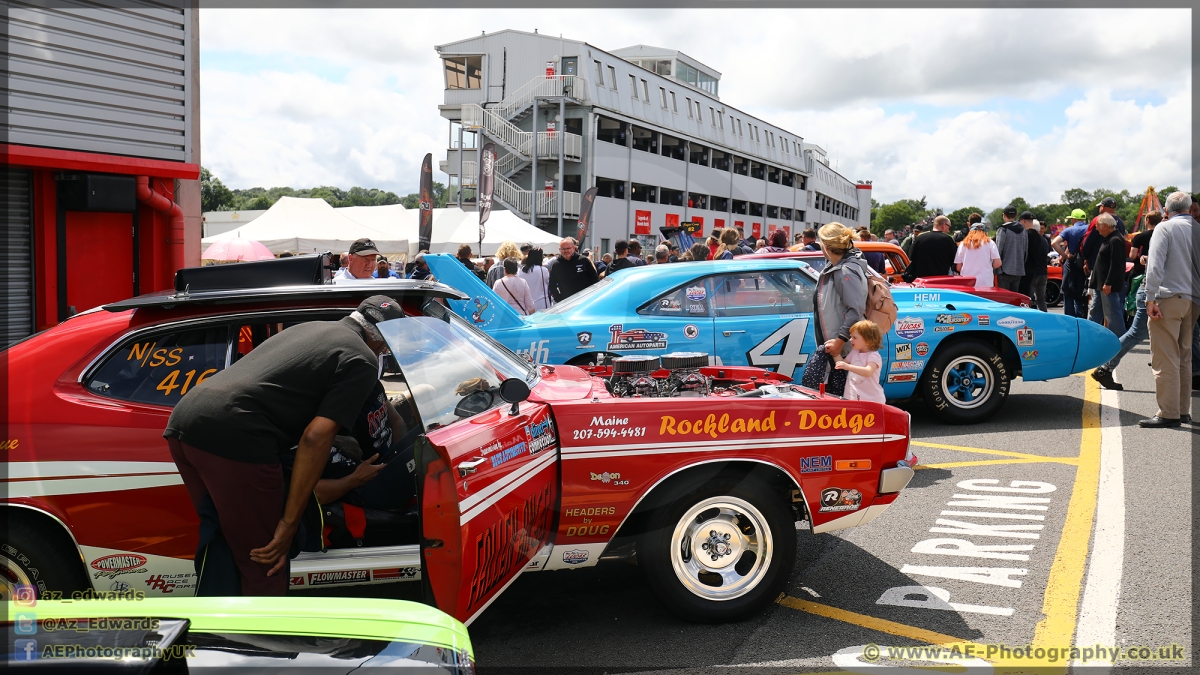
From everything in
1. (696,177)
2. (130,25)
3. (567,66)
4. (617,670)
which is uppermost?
(567,66)

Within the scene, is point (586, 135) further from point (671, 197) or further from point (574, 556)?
point (574, 556)

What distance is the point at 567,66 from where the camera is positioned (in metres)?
40.0

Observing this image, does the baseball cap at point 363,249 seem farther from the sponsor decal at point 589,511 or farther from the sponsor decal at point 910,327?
the sponsor decal at point 910,327

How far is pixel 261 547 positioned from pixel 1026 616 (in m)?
3.32

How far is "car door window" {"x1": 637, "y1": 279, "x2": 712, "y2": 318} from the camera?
7.05 metres

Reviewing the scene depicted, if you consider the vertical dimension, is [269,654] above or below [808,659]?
above

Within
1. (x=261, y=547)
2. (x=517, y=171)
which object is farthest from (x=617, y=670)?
(x=517, y=171)

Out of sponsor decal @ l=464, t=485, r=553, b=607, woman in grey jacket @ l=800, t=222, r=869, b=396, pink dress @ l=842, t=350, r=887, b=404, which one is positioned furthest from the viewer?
woman in grey jacket @ l=800, t=222, r=869, b=396

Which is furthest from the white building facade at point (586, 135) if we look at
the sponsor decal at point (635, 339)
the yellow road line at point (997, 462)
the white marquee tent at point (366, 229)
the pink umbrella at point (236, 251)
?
the yellow road line at point (997, 462)

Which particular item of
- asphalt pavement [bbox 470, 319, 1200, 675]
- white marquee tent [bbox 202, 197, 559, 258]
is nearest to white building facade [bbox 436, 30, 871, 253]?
white marquee tent [bbox 202, 197, 559, 258]

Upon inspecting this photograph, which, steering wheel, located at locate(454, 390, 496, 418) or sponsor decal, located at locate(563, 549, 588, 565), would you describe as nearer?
steering wheel, located at locate(454, 390, 496, 418)

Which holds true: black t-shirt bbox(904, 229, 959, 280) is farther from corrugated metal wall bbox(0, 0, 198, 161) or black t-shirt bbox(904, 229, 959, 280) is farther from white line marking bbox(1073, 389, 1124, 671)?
corrugated metal wall bbox(0, 0, 198, 161)

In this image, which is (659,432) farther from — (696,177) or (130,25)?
(696,177)

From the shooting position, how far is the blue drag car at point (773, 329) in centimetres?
671
